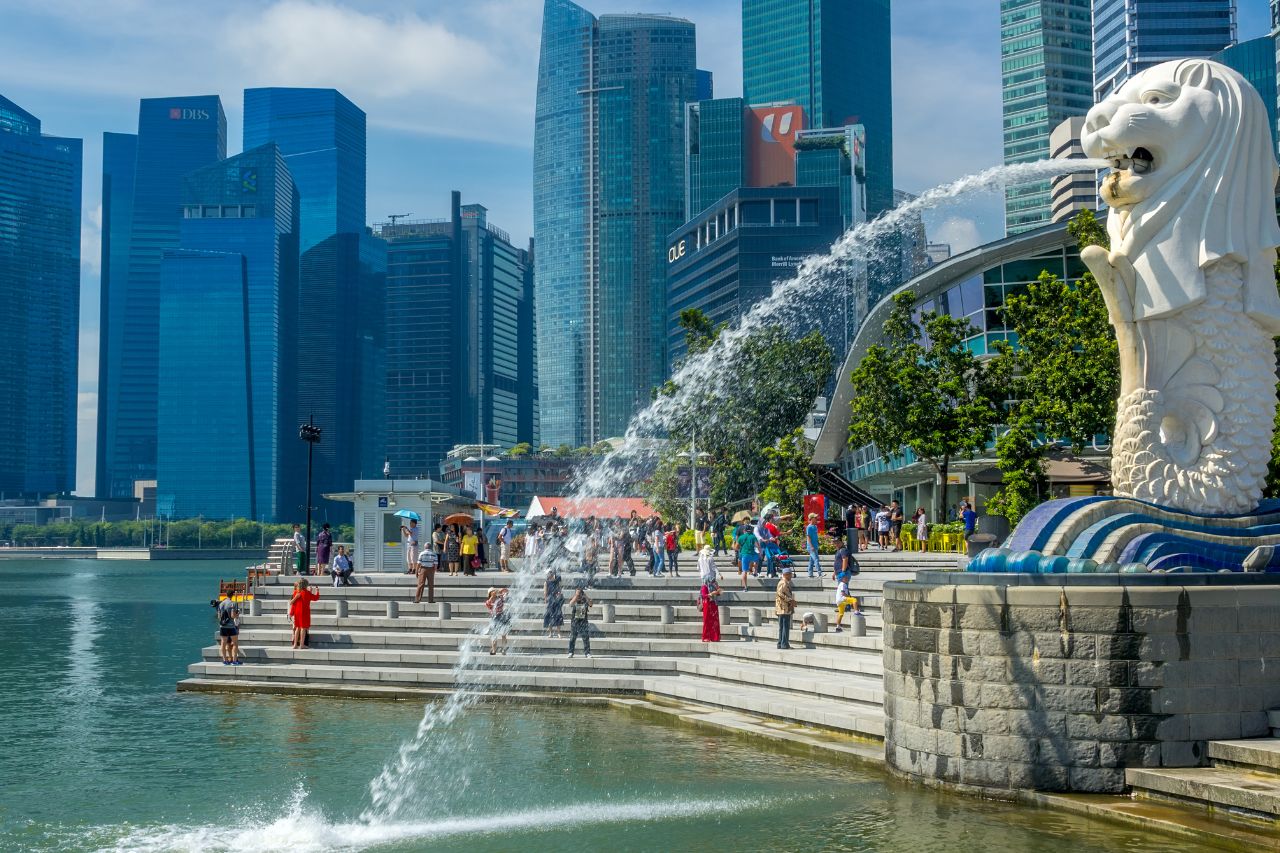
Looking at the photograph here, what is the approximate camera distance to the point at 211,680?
27.0 m

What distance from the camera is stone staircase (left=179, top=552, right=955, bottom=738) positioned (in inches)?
885

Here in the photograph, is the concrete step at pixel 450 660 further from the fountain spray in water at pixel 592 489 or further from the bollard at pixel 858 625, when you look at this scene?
the bollard at pixel 858 625

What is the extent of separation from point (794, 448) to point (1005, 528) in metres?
10.6

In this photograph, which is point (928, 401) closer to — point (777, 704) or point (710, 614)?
point (710, 614)

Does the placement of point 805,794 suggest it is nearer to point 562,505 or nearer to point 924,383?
point 924,383

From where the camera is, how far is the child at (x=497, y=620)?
86.4 ft

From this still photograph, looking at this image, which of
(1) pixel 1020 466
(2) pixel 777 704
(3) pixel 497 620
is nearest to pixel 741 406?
(1) pixel 1020 466

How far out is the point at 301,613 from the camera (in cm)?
2709

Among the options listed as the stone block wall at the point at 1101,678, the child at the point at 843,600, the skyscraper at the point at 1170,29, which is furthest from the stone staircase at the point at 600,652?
the skyscraper at the point at 1170,29

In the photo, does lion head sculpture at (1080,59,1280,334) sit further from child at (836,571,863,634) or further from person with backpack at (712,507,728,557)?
person with backpack at (712,507,728,557)

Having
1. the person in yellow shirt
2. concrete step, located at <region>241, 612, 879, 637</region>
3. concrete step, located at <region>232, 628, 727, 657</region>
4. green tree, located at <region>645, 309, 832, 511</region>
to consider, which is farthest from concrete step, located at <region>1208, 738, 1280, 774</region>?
green tree, located at <region>645, 309, 832, 511</region>

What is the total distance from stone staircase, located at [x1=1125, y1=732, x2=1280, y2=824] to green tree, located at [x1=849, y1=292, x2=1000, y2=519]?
22.3 meters

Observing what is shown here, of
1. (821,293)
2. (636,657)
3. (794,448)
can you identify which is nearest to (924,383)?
(794,448)

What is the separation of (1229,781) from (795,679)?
8793 millimetres
